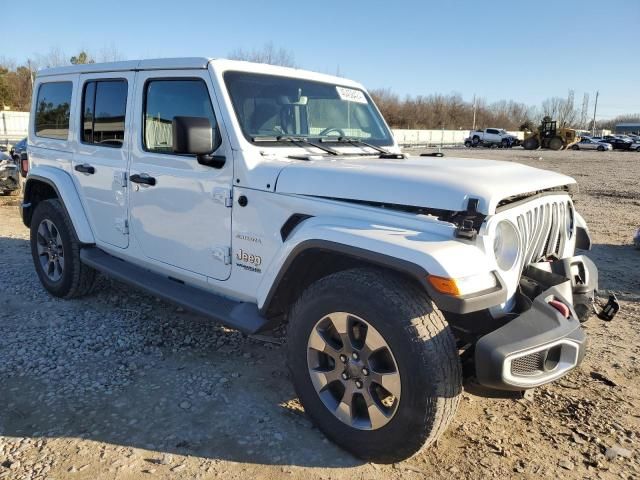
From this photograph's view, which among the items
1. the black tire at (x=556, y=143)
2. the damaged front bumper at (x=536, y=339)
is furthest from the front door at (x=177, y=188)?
the black tire at (x=556, y=143)

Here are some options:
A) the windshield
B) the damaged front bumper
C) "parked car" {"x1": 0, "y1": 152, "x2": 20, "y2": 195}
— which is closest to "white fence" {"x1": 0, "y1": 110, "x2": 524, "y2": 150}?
"parked car" {"x1": 0, "y1": 152, "x2": 20, "y2": 195}

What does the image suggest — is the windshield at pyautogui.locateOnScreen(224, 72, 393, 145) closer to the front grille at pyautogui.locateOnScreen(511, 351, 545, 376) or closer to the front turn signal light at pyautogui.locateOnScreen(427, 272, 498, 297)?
the front turn signal light at pyautogui.locateOnScreen(427, 272, 498, 297)

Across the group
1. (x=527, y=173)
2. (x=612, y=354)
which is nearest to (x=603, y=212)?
(x=612, y=354)

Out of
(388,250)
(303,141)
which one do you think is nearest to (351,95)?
(303,141)

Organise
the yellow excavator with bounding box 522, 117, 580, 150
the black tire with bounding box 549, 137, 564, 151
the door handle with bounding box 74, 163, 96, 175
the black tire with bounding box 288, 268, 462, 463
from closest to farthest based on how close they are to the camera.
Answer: the black tire with bounding box 288, 268, 462, 463 < the door handle with bounding box 74, 163, 96, 175 < the yellow excavator with bounding box 522, 117, 580, 150 < the black tire with bounding box 549, 137, 564, 151

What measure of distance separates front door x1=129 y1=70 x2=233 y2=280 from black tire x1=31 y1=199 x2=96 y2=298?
1.03 m

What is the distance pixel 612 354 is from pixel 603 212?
312 inches

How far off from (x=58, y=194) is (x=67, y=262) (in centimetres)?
61

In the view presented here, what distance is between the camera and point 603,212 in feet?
35.7

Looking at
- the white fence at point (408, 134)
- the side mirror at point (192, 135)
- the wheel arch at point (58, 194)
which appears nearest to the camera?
the side mirror at point (192, 135)

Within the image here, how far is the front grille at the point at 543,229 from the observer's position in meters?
2.83

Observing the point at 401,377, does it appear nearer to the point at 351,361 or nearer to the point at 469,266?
the point at 351,361

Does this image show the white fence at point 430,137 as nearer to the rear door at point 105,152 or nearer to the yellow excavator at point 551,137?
the yellow excavator at point 551,137

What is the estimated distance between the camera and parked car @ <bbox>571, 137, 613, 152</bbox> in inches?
1697
